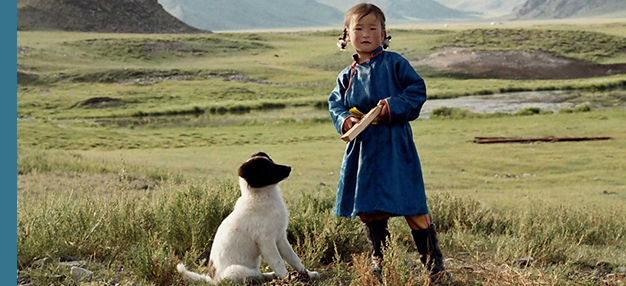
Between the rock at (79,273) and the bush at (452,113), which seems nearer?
the rock at (79,273)

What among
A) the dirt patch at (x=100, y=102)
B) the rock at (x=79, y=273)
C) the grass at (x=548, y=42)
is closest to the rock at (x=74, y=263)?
the rock at (x=79, y=273)

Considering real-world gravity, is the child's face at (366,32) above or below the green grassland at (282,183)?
above

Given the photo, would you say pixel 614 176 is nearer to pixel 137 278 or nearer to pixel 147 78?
pixel 137 278

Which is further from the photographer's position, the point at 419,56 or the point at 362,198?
the point at 419,56

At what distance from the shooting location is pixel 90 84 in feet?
157

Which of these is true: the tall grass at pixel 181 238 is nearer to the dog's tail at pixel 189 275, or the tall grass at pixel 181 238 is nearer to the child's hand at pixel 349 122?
the dog's tail at pixel 189 275

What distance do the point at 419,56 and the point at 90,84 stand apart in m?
33.5

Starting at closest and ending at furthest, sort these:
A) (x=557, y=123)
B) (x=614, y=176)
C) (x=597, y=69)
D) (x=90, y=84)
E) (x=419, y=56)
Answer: (x=614, y=176)
(x=557, y=123)
(x=90, y=84)
(x=597, y=69)
(x=419, y=56)

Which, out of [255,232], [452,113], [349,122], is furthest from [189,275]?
[452,113]

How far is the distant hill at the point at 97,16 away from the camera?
3674 inches

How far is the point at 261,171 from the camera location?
4156 mm

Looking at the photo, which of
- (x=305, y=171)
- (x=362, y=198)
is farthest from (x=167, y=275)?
(x=305, y=171)

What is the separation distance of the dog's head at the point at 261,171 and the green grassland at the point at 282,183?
77cm

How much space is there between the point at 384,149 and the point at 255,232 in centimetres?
111
